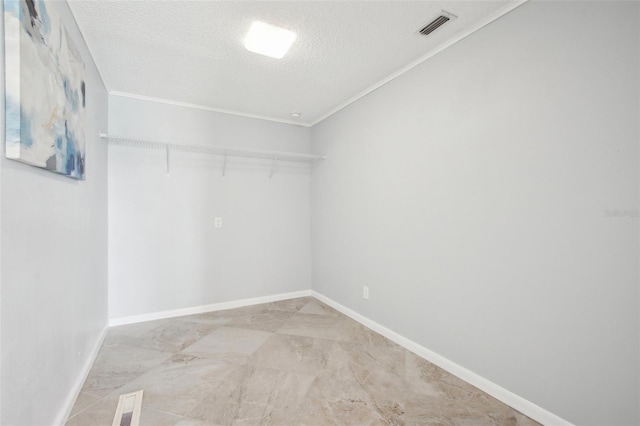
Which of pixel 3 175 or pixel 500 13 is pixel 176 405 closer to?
pixel 3 175

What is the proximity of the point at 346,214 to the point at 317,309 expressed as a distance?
1144 millimetres

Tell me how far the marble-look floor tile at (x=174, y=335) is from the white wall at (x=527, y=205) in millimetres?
1728

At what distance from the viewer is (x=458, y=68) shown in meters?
1.99

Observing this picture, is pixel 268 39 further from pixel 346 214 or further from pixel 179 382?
pixel 179 382

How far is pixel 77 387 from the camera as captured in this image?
1.78 m

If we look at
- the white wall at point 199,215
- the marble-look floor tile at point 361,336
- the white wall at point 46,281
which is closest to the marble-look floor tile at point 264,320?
the white wall at point 199,215

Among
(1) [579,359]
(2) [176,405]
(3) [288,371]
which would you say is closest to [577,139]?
(1) [579,359]

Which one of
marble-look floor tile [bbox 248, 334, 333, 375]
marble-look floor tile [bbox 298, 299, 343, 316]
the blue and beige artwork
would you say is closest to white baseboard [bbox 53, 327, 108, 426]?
marble-look floor tile [bbox 248, 334, 333, 375]

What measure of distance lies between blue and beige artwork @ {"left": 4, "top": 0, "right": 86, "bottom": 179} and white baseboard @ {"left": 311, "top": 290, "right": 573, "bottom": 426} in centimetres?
253

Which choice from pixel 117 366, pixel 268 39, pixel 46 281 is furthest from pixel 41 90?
pixel 117 366

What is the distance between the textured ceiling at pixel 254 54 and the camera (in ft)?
5.60

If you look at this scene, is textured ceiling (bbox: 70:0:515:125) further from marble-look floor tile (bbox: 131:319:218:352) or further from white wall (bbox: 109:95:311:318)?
marble-look floor tile (bbox: 131:319:218:352)

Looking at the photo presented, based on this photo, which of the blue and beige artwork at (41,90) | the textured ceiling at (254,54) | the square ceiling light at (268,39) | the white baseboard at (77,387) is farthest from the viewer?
the square ceiling light at (268,39)

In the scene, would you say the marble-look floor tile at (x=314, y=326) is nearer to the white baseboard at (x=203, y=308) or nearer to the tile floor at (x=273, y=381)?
the tile floor at (x=273, y=381)
